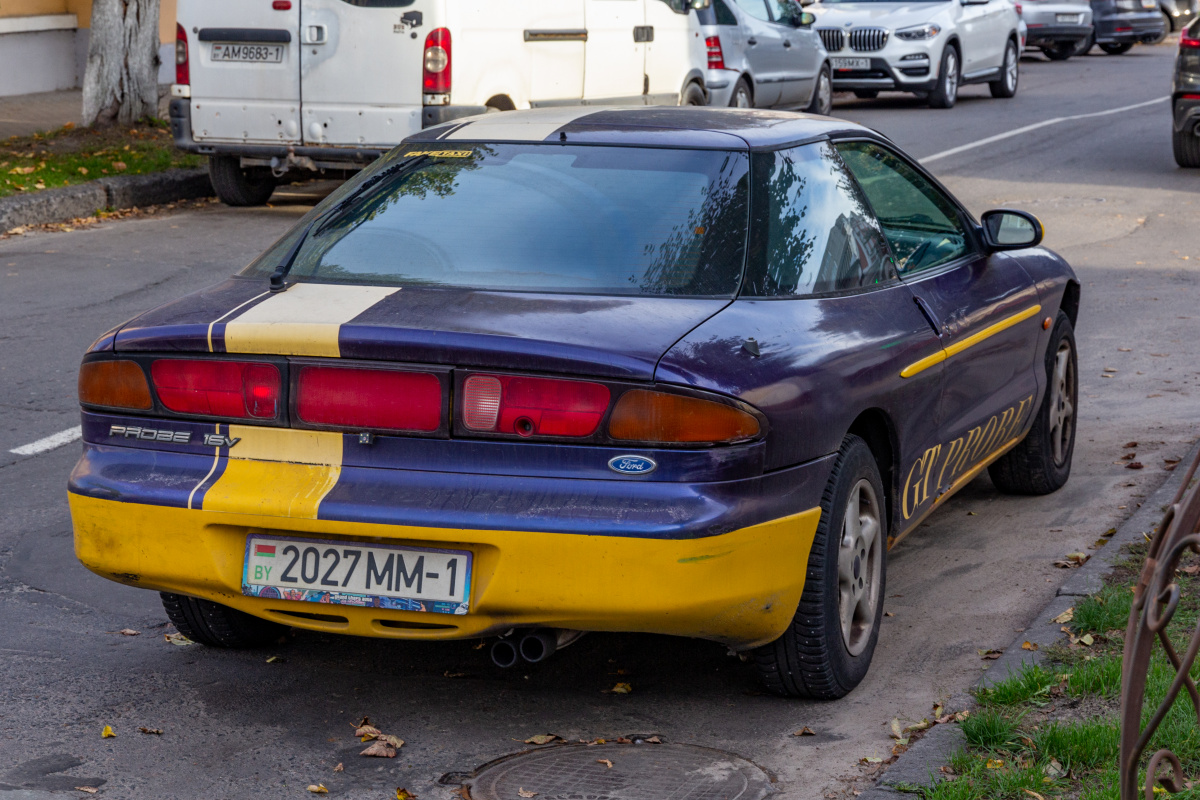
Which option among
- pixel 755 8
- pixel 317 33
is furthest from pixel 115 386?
pixel 755 8

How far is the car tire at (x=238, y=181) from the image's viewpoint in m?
12.9

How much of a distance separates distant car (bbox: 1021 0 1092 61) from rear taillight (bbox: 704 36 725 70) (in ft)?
55.3

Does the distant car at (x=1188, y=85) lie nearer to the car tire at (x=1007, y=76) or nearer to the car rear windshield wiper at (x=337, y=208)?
the car tire at (x=1007, y=76)

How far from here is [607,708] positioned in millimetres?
4008

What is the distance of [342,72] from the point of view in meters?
11.9

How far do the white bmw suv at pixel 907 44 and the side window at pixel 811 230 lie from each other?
17122 millimetres

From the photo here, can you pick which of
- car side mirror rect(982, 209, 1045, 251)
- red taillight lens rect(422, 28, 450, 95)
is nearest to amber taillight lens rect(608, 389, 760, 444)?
car side mirror rect(982, 209, 1045, 251)

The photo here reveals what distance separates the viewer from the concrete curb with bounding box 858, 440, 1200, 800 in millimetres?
3445

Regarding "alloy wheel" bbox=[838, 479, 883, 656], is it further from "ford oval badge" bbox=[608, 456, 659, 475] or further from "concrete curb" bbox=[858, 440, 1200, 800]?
"ford oval badge" bbox=[608, 456, 659, 475]

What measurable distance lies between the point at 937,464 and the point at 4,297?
20.9ft

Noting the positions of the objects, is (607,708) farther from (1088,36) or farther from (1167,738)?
(1088,36)

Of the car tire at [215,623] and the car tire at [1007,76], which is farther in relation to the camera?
the car tire at [1007,76]

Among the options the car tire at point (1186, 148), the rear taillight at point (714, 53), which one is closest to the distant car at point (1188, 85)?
the car tire at point (1186, 148)

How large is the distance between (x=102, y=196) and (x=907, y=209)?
29.2 feet
